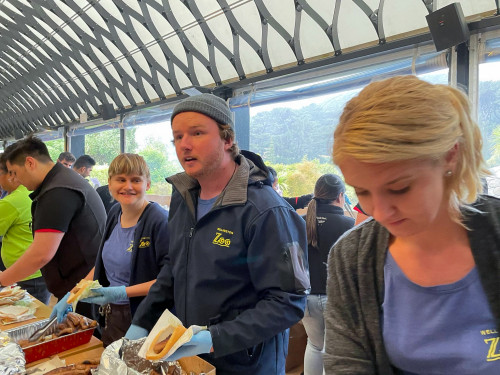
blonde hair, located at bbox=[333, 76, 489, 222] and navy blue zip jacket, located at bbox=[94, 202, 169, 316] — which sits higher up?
blonde hair, located at bbox=[333, 76, 489, 222]

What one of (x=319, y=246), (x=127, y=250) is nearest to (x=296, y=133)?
(x=319, y=246)

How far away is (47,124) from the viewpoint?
11430 millimetres

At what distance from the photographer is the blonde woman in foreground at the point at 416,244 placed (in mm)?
792

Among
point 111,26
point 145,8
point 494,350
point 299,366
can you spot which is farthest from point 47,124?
point 494,350

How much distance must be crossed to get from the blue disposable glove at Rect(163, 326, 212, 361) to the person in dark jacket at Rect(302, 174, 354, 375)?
2.01 metres

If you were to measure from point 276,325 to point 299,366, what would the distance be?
2.86 meters

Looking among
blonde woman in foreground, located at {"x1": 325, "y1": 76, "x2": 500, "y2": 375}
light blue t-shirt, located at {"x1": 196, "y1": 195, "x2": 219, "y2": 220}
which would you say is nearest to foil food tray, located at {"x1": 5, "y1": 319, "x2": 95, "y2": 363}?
light blue t-shirt, located at {"x1": 196, "y1": 195, "x2": 219, "y2": 220}

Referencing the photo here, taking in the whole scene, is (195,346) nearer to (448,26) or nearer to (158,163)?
(448,26)

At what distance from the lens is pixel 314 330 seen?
3.30m

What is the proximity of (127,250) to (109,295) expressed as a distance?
29cm

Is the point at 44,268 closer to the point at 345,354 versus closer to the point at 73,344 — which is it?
the point at 73,344

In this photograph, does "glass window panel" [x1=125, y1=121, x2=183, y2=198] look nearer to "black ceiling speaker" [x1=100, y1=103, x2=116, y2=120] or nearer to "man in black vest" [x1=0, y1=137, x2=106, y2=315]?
"black ceiling speaker" [x1=100, y1=103, x2=116, y2=120]

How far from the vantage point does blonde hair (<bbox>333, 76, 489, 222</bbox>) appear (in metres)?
0.77

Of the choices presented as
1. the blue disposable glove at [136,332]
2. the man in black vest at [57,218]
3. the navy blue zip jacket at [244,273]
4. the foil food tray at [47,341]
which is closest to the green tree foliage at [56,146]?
the man in black vest at [57,218]
